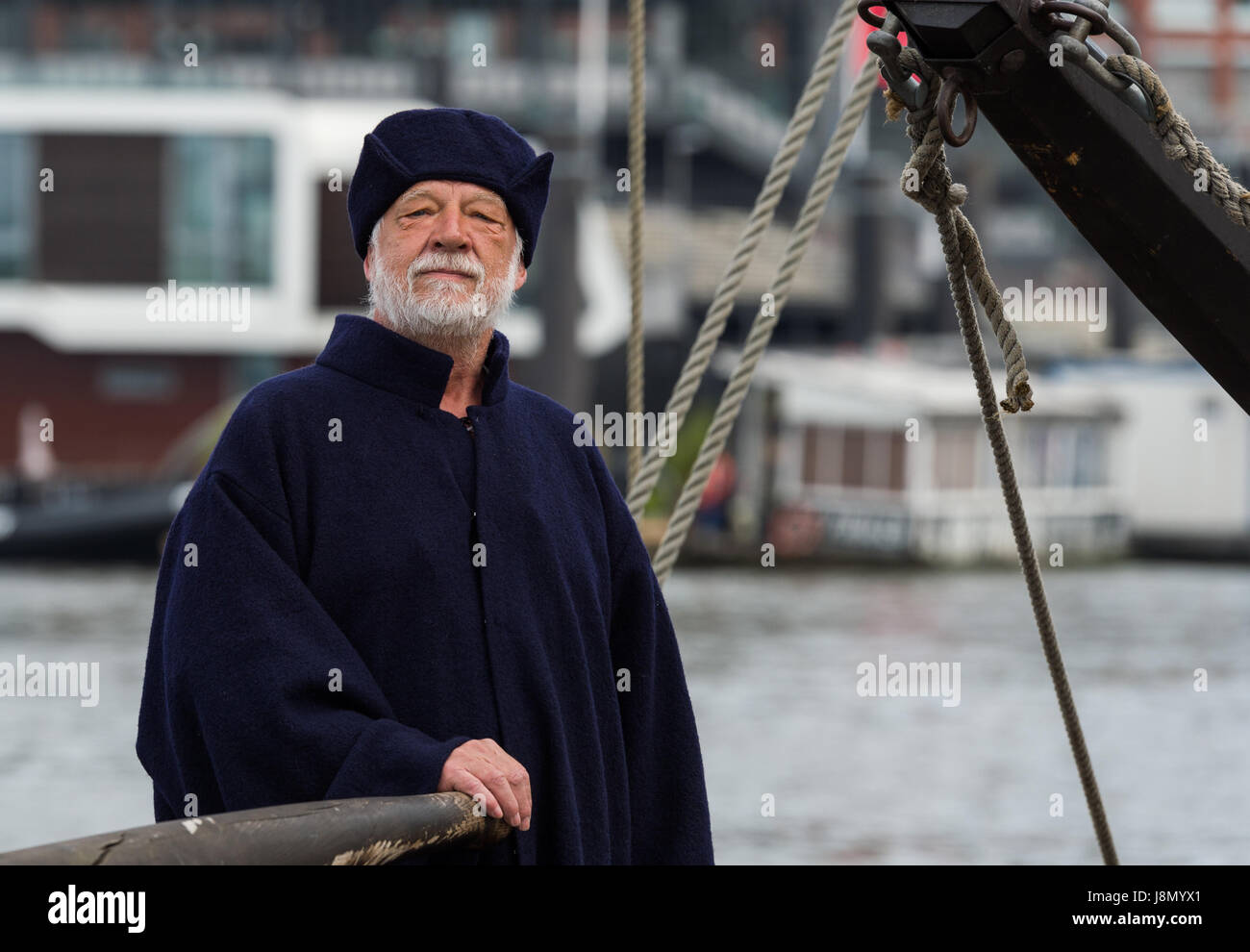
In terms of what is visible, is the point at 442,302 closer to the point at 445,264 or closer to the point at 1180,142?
the point at 445,264

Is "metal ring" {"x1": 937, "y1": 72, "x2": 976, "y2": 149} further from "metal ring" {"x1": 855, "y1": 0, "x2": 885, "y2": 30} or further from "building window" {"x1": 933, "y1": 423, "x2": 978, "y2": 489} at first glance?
"building window" {"x1": 933, "y1": 423, "x2": 978, "y2": 489}

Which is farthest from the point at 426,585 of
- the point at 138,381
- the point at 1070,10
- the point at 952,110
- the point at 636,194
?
the point at 138,381

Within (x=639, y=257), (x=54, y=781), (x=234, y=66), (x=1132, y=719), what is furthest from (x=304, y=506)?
(x=234, y=66)

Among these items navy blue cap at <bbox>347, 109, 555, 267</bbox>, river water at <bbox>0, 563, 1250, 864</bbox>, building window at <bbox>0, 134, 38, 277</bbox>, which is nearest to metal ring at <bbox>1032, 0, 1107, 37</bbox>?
navy blue cap at <bbox>347, 109, 555, 267</bbox>

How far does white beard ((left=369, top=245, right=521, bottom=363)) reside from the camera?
2404 mm

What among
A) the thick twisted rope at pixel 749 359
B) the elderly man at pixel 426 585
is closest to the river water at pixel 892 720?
the thick twisted rope at pixel 749 359

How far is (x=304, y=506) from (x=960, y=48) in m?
0.89

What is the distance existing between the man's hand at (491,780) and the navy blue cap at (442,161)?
63 cm

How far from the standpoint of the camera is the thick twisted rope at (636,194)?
4.14 meters

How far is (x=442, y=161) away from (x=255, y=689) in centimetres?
65

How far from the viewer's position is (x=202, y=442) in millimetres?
25797


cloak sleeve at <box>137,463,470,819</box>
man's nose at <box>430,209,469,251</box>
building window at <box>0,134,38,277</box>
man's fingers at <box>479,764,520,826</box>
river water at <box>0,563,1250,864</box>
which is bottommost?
river water at <box>0,563,1250,864</box>

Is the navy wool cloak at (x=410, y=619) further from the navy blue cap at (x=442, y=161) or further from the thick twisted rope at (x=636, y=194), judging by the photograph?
the thick twisted rope at (x=636, y=194)
